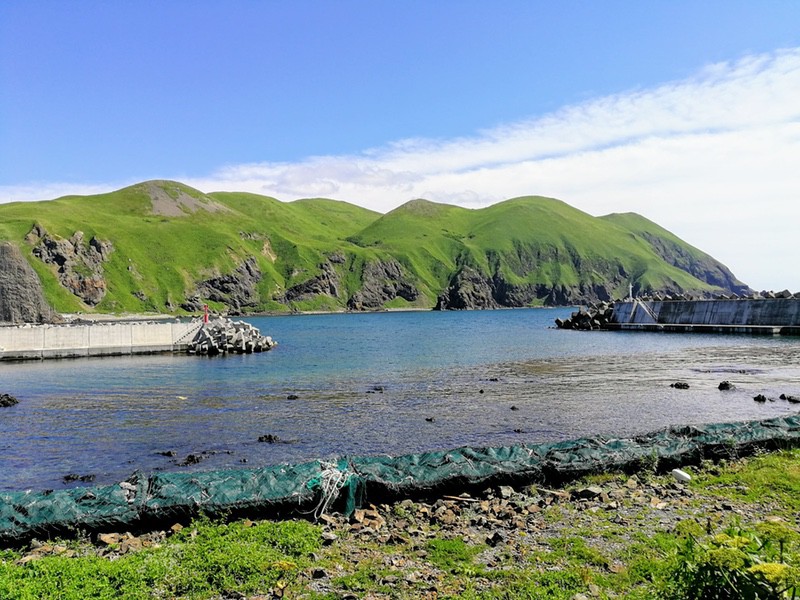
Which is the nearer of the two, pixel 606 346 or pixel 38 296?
pixel 606 346

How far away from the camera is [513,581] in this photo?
9227 mm

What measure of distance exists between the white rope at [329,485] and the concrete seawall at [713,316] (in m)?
88.8

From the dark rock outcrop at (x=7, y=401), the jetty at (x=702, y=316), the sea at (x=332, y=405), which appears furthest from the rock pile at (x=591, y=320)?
the dark rock outcrop at (x=7, y=401)

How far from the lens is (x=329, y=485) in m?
13.5

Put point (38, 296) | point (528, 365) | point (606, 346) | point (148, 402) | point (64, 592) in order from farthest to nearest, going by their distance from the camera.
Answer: point (38, 296), point (606, 346), point (528, 365), point (148, 402), point (64, 592)

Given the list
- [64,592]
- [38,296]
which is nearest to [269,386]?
[64,592]

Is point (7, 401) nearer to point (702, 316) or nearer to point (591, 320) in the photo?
point (702, 316)

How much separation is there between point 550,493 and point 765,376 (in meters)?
35.3

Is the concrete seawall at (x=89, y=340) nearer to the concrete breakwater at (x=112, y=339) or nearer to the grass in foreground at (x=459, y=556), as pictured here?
the concrete breakwater at (x=112, y=339)

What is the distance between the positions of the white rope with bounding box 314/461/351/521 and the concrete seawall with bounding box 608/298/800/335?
8884 cm

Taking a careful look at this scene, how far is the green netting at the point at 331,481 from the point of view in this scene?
12.4 meters

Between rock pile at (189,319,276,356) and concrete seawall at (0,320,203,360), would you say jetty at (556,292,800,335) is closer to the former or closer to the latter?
rock pile at (189,319,276,356)

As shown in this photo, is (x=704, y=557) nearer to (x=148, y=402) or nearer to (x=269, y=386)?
A: (x=148, y=402)

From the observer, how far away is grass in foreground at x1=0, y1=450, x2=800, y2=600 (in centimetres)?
880
